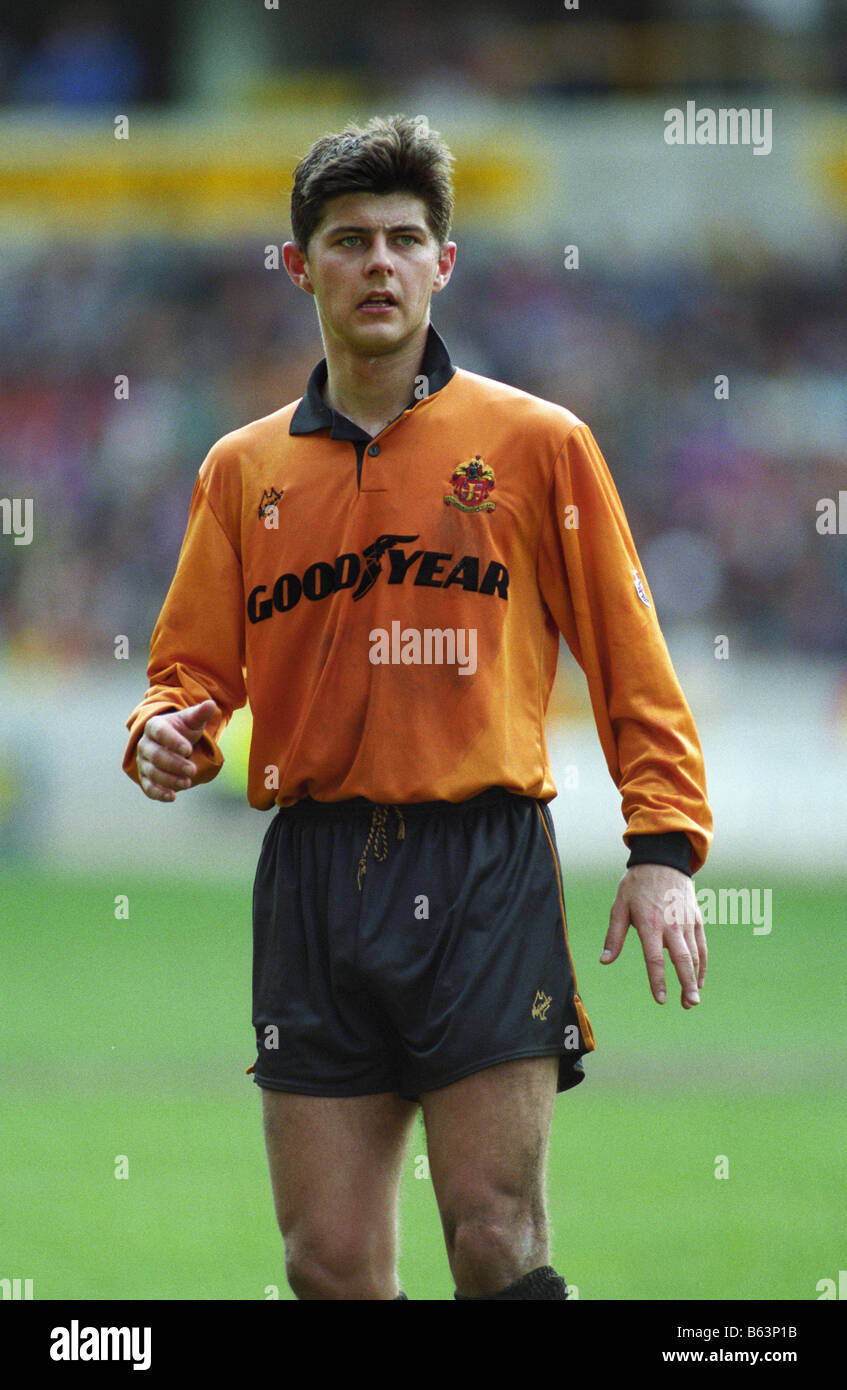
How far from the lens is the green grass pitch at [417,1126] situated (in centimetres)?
504

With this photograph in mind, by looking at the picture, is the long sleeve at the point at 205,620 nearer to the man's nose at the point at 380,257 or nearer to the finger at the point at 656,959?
the man's nose at the point at 380,257

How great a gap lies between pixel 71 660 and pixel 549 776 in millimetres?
10992

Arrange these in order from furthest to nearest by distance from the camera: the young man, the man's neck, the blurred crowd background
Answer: the blurred crowd background < the man's neck < the young man

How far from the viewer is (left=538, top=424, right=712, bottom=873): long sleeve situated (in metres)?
3.15

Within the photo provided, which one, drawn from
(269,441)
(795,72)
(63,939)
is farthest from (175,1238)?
(795,72)

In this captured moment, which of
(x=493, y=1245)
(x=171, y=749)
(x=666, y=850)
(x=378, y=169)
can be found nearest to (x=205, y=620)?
(x=171, y=749)

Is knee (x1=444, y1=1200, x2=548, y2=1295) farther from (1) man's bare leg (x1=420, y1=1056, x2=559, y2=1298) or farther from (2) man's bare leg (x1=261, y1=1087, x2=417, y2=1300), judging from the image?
(2) man's bare leg (x1=261, y1=1087, x2=417, y2=1300)

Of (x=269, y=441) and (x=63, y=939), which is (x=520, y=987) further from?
(x=63, y=939)

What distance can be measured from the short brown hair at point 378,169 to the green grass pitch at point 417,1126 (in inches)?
87.3

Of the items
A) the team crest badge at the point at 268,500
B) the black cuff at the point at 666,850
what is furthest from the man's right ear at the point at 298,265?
the black cuff at the point at 666,850

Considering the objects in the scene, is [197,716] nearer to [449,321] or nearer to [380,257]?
[380,257]

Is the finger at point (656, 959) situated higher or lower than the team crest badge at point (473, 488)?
lower

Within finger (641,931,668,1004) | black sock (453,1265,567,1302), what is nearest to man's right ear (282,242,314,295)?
finger (641,931,668,1004)

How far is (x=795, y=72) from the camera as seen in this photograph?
18781 mm
